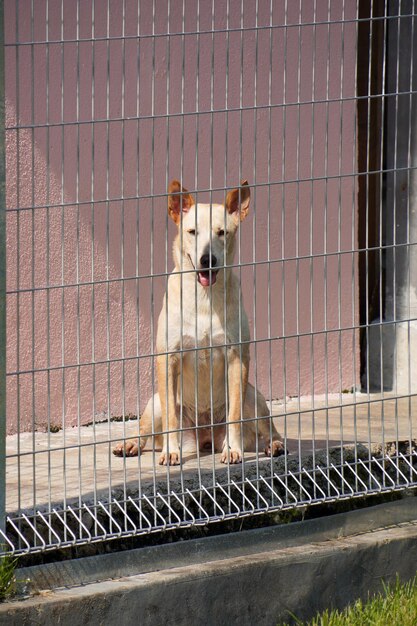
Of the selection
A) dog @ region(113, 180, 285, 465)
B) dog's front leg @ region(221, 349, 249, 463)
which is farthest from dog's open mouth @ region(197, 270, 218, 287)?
dog's front leg @ region(221, 349, 249, 463)

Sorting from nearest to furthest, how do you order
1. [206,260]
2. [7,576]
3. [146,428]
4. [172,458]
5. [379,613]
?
[7,576] → [379,613] → [172,458] → [206,260] → [146,428]

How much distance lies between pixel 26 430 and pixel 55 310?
2.25ft

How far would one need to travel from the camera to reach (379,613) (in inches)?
182

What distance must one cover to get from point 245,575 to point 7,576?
1.00 m

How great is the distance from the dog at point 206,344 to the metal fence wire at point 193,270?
0.01 m

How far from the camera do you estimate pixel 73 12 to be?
637 cm

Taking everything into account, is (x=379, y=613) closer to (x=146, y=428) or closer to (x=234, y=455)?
(x=234, y=455)

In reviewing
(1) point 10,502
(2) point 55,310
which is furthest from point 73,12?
(1) point 10,502

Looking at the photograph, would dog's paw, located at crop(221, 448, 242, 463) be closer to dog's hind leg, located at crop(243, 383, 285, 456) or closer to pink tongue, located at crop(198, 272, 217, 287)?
dog's hind leg, located at crop(243, 383, 285, 456)

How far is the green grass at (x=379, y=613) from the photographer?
4539mm

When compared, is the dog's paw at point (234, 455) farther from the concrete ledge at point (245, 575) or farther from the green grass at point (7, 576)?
the green grass at point (7, 576)

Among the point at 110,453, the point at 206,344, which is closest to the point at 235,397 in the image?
the point at 206,344

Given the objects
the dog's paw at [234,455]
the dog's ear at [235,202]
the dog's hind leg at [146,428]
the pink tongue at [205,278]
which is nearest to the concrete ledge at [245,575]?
the dog's paw at [234,455]

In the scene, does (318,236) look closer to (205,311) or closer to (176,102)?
(176,102)
